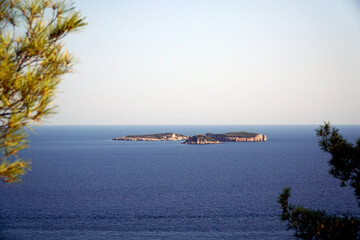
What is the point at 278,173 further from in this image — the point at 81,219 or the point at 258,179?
the point at 81,219

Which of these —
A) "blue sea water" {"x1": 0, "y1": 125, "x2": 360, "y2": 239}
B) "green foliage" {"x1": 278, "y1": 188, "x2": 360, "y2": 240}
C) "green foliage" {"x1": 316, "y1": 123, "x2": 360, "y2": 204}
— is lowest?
"blue sea water" {"x1": 0, "y1": 125, "x2": 360, "y2": 239}

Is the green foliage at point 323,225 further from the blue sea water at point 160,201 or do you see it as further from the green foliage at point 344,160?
the blue sea water at point 160,201

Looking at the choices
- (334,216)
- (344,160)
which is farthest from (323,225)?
(344,160)

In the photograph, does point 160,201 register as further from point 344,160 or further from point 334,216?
point 344,160

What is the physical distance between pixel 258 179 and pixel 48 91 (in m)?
77.1

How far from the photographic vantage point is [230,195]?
203 feet

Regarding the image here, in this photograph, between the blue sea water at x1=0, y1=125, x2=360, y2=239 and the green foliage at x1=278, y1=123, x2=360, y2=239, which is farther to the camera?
the blue sea water at x1=0, y1=125, x2=360, y2=239

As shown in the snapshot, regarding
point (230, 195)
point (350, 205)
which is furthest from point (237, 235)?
point (350, 205)

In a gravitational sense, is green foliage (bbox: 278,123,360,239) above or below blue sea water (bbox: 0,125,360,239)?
above

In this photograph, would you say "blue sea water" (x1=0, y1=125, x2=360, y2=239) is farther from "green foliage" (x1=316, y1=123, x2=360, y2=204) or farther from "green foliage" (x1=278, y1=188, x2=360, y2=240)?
"green foliage" (x1=316, y1=123, x2=360, y2=204)

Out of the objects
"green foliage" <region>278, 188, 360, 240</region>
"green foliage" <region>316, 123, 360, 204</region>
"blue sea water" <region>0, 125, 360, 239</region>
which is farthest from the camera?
"blue sea water" <region>0, 125, 360, 239</region>

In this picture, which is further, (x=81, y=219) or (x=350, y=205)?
(x=350, y=205)

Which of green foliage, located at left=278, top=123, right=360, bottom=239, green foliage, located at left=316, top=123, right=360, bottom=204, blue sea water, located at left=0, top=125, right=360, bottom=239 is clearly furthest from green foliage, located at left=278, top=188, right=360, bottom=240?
blue sea water, located at left=0, top=125, right=360, bottom=239

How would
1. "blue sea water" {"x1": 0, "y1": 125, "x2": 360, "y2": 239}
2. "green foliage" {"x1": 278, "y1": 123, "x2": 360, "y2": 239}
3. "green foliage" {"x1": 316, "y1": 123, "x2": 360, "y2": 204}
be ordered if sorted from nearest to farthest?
"green foliage" {"x1": 278, "y1": 123, "x2": 360, "y2": 239} < "green foliage" {"x1": 316, "y1": 123, "x2": 360, "y2": 204} < "blue sea water" {"x1": 0, "y1": 125, "x2": 360, "y2": 239}
